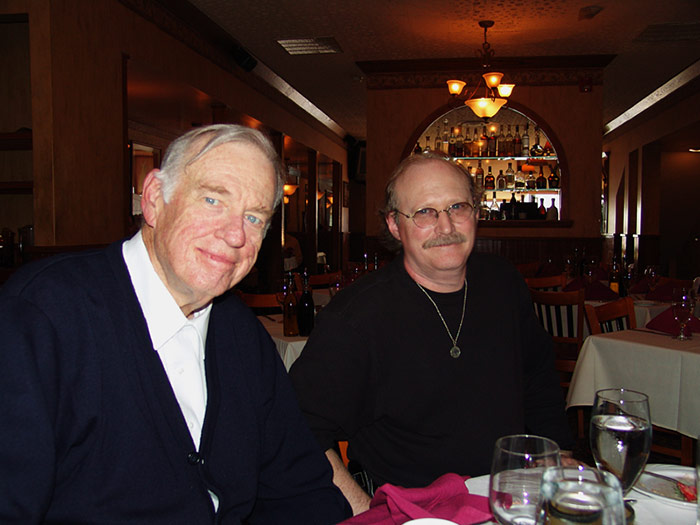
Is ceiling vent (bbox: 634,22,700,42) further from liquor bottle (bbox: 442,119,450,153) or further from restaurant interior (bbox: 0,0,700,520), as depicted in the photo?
liquor bottle (bbox: 442,119,450,153)

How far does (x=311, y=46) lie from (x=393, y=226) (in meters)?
6.45

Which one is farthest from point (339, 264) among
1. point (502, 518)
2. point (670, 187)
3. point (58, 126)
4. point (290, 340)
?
point (502, 518)

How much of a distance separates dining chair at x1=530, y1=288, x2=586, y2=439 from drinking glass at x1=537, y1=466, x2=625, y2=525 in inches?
131

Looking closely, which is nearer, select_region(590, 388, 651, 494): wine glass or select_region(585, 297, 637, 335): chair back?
select_region(590, 388, 651, 494): wine glass

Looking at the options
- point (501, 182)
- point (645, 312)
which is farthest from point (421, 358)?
point (501, 182)

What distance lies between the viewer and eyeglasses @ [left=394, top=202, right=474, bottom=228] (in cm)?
175

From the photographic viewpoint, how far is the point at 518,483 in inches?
32.9

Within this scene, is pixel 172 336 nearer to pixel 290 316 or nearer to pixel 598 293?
pixel 290 316

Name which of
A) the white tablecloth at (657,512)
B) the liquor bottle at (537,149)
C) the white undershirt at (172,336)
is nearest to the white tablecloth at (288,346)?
the white undershirt at (172,336)

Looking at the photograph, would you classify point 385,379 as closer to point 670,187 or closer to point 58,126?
point 58,126

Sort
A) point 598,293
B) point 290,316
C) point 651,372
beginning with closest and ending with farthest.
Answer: point 651,372, point 290,316, point 598,293

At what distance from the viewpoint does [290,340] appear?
3.28 metres

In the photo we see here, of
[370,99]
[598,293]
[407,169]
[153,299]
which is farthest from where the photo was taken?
[370,99]

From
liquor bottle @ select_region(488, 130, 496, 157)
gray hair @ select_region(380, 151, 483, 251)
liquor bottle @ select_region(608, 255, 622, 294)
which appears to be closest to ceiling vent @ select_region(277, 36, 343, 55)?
liquor bottle @ select_region(488, 130, 496, 157)
